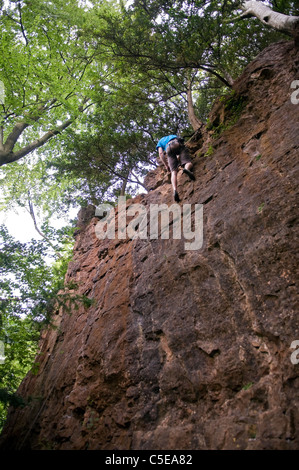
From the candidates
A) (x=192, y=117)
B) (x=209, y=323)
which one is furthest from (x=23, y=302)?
(x=192, y=117)

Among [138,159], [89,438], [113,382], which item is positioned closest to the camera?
[89,438]

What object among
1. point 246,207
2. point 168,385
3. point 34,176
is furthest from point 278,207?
point 34,176

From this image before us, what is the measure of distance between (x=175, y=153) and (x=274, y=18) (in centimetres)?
379

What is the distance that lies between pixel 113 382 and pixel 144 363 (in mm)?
785

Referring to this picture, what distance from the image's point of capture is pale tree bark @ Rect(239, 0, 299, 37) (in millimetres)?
6254

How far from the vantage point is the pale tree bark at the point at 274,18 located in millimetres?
6254

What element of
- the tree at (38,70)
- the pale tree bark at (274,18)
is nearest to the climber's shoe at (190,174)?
the pale tree bark at (274,18)

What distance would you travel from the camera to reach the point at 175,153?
789cm

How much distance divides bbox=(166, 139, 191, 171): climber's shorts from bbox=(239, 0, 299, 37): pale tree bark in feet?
10.7

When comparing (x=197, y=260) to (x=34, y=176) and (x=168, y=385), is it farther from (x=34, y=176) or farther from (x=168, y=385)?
(x=34, y=176)

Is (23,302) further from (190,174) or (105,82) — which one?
(105,82)

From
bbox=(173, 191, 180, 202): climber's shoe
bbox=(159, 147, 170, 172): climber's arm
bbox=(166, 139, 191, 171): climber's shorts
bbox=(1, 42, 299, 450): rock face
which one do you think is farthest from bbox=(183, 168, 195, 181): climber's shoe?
bbox=(159, 147, 170, 172): climber's arm

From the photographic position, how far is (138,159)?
12586 mm

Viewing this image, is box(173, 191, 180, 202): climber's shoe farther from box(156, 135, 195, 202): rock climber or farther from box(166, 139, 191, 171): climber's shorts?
box(166, 139, 191, 171): climber's shorts
